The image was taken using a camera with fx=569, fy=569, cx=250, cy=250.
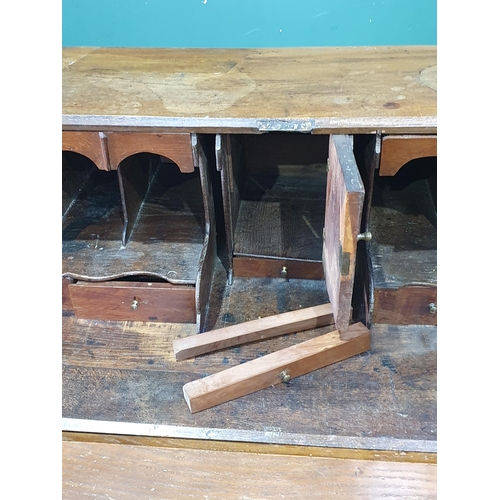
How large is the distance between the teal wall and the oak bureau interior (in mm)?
303

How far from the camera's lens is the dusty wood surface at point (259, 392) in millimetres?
1192

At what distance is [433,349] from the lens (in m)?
1.39

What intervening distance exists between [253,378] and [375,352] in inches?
12.8

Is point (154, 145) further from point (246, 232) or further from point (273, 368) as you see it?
point (273, 368)

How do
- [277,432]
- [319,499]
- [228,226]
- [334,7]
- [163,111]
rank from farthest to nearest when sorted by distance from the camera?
[334,7] < [228,226] < [163,111] < [277,432] < [319,499]

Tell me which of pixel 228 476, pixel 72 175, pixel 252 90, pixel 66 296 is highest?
pixel 252 90

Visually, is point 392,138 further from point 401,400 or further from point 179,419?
point 179,419

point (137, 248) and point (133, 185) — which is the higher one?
point (133, 185)

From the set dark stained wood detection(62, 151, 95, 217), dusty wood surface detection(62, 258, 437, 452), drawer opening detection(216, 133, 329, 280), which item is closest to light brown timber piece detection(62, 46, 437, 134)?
drawer opening detection(216, 133, 329, 280)

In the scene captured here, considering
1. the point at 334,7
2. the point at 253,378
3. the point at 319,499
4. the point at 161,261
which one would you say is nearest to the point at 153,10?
the point at 334,7

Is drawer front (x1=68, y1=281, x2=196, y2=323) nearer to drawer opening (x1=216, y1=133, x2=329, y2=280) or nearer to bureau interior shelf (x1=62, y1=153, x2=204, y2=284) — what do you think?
bureau interior shelf (x1=62, y1=153, x2=204, y2=284)

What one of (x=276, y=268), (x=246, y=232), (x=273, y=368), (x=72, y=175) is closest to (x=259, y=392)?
(x=273, y=368)

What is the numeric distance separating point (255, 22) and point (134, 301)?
1.10 metres

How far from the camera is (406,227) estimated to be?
159 centimetres
